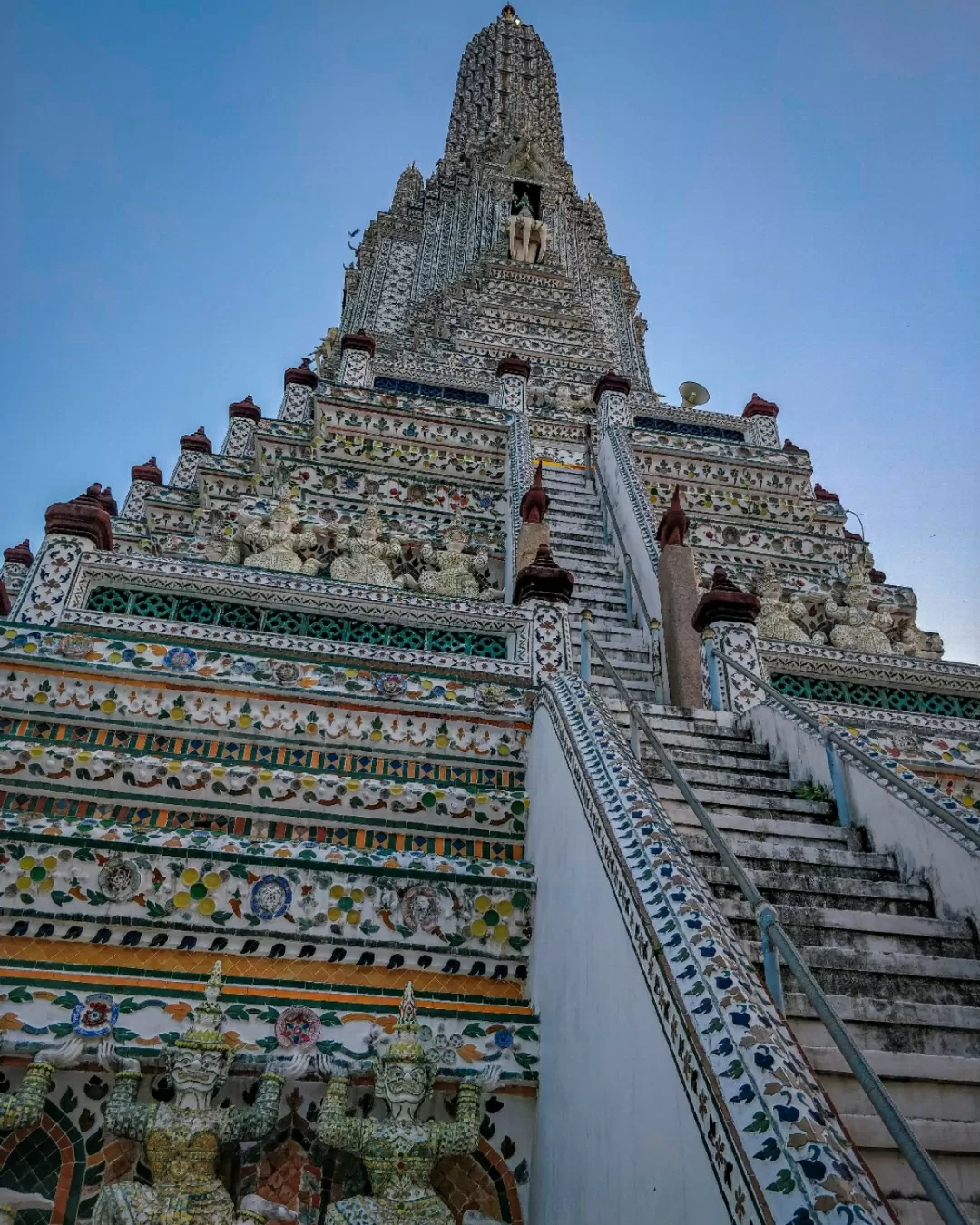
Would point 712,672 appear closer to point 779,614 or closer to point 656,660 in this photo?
point 656,660

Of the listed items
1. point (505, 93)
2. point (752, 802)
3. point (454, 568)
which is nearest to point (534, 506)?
point (454, 568)

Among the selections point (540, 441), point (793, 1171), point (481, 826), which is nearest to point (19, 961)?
point (481, 826)

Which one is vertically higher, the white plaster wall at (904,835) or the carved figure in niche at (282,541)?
the carved figure in niche at (282,541)

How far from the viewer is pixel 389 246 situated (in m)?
28.6

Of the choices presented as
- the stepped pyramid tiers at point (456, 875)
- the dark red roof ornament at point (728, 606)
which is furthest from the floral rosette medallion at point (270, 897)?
the dark red roof ornament at point (728, 606)

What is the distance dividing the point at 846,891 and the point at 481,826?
217cm

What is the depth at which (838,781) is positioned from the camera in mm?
5773

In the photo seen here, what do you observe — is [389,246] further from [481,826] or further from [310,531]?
[481,826]

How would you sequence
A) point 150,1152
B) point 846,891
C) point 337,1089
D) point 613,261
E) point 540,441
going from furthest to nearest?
point 613,261, point 540,441, point 846,891, point 337,1089, point 150,1152

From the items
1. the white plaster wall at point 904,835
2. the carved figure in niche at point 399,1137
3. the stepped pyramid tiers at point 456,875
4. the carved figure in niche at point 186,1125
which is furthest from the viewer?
the white plaster wall at point 904,835

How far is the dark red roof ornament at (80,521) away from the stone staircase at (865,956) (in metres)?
4.67

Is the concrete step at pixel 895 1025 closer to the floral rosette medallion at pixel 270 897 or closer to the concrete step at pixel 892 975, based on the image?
the concrete step at pixel 892 975

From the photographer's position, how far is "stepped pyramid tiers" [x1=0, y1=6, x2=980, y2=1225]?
11.2ft

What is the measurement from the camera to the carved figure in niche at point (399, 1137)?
3660 mm
